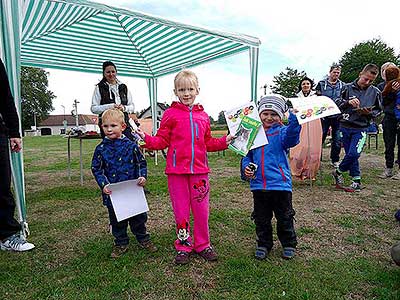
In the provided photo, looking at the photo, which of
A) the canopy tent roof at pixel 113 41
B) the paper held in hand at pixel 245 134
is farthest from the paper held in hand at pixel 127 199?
the canopy tent roof at pixel 113 41

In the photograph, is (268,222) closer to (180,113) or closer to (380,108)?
(180,113)

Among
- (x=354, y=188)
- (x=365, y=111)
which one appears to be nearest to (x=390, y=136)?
(x=354, y=188)

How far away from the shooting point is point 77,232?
348 centimetres

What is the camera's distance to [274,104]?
2732mm

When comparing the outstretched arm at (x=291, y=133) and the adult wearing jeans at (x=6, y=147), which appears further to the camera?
the adult wearing jeans at (x=6, y=147)

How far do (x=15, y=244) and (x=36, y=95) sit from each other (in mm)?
54566

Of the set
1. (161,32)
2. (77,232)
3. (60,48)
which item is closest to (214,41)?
(161,32)

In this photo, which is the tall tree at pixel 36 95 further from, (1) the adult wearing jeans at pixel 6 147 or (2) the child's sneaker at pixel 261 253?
(2) the child's sneaker at pixel 261 253

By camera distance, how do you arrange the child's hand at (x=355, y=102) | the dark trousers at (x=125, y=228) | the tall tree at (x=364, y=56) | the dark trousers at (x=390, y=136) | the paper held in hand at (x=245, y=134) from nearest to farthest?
1. the paper held in hand at (x=245, y=134)
2. the dark trousers at (x=125, y=228)
3. the child's hand at (x=355, y=102)
4. the dark trousers at (x=390, y=136)
5. the tall tree at (x=364, y=56)

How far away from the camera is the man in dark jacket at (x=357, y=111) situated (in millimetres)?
4750

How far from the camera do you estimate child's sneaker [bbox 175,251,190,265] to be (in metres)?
2.68

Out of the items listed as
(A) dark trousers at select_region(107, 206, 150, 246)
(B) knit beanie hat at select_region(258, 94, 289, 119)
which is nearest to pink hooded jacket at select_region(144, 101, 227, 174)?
(B) knit beanie hat at select_region(258, 94, 289, 119)

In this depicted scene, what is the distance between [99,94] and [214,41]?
265cm

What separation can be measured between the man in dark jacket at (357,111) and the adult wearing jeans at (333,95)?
0.59 meters
